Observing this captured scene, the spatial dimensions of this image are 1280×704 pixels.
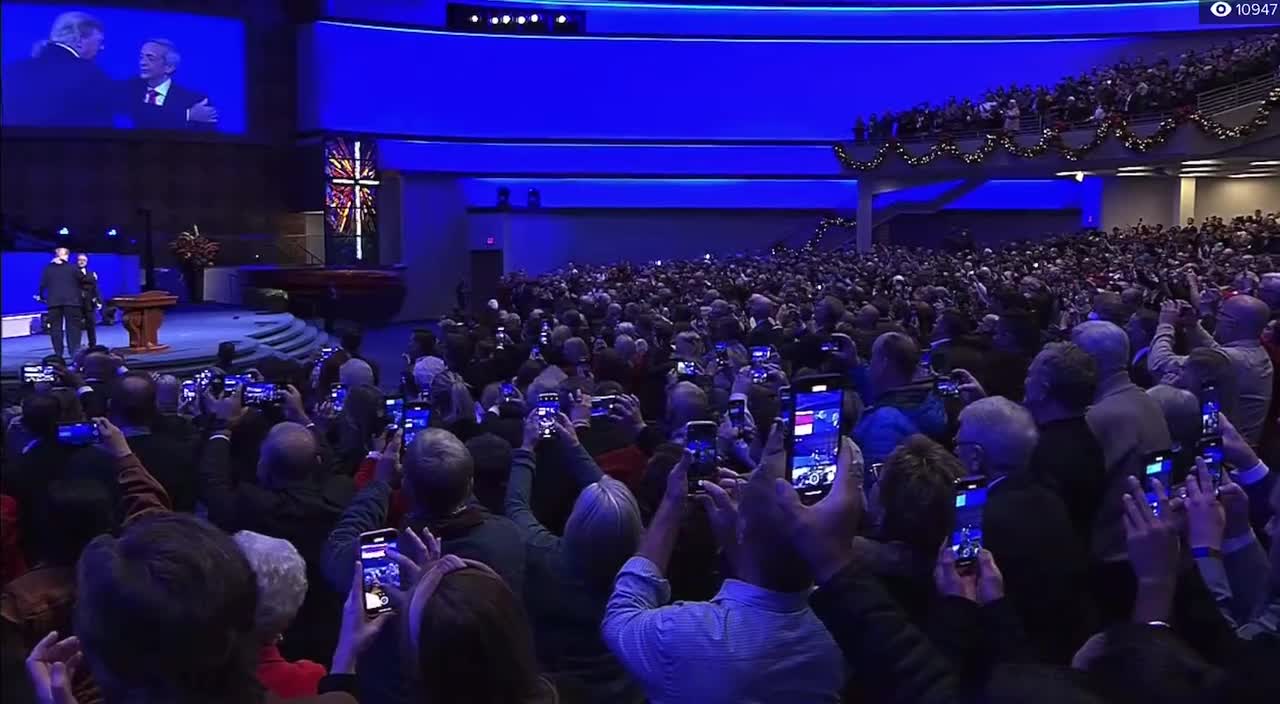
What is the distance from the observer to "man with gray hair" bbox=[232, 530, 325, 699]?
8.77 feet

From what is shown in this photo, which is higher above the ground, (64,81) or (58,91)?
(64,81)

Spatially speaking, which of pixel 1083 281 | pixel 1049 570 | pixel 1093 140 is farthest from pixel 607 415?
pixel 1093 140

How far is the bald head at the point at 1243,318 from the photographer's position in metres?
5.67

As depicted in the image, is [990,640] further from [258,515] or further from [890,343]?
[890,343]

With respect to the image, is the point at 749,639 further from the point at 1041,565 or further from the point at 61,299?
the point at 61,299

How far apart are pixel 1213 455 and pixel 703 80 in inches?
1151

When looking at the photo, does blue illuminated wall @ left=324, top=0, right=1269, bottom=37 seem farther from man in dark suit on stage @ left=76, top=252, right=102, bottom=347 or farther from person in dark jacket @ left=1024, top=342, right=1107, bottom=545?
person in dark jacket @ left=1024, top=342, right=1107, bottom=545

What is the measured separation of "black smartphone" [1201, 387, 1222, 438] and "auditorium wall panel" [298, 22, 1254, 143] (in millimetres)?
26645

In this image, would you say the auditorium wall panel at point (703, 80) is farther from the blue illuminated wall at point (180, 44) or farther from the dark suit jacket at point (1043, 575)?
the dark suit jacket at point (1043, 575)

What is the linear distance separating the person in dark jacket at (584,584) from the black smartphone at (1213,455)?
1501 millimetres

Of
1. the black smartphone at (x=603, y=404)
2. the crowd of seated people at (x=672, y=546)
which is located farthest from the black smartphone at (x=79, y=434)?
the black smartphone at (x=603, y=404)

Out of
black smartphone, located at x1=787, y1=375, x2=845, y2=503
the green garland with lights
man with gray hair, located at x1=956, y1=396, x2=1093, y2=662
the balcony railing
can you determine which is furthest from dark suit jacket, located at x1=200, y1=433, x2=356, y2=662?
the balcony railing

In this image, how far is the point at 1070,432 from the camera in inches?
163

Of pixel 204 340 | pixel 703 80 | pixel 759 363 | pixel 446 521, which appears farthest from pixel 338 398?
pixel 703 80
